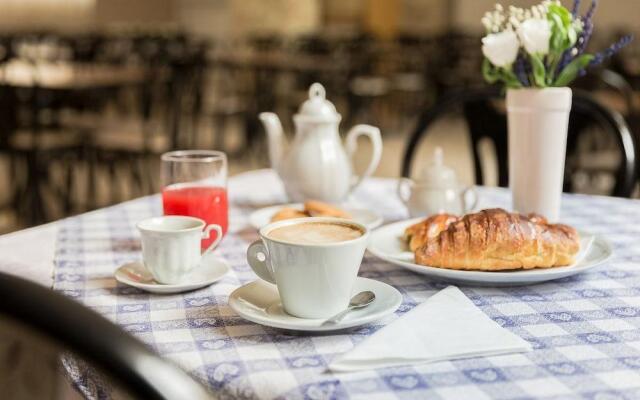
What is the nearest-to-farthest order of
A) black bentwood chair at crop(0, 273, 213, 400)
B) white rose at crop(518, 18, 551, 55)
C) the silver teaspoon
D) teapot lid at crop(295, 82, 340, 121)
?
black bentwood chair at crop(0, 273, 213, 400), the silver teaspoon, white rose at crop(518, 18, 551, 55), teapot lid at crop(295, 82, 340, 121)

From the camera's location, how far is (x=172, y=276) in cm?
83

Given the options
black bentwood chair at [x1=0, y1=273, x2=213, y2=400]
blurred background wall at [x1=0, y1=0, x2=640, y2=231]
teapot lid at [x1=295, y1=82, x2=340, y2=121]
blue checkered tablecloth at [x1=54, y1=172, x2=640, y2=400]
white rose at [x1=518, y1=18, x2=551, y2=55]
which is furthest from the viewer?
blurred background wall at [x1=0, y1=0, x2=640, y2=231]

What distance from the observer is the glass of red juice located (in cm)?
103

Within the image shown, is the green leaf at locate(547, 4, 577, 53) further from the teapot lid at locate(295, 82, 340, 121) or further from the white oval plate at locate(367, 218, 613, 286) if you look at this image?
the teapot lid at locate(295, 82, 340, 121)

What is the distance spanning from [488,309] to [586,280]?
0.55 ft

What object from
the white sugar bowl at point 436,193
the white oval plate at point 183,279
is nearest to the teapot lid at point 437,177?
the white sugar bowl at point 436,193

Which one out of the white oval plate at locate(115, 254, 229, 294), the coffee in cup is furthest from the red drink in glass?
the coffee in cup

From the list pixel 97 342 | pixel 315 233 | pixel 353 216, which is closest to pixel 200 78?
pixel 353 216

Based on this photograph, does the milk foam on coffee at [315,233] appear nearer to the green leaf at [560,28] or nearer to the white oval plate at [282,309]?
the white oval plate at [282,309]

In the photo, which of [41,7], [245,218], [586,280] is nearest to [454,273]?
[586,280]

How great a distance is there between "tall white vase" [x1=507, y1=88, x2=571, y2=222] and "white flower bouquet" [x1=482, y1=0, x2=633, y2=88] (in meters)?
0.03

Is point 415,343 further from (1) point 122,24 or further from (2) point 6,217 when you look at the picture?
(1) point 122,24

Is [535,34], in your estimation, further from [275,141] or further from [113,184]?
[113,184]

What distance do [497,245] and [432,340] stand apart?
20 centimetres
